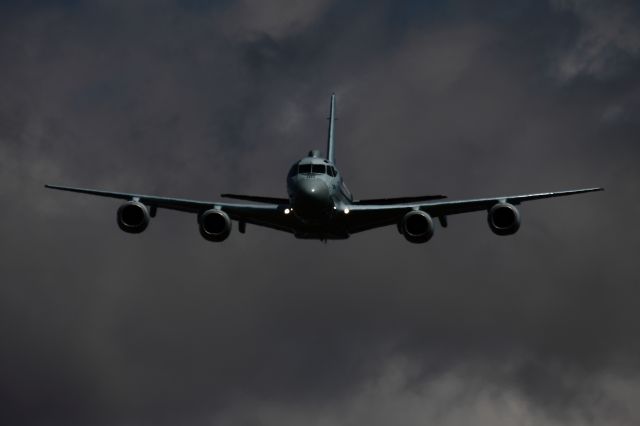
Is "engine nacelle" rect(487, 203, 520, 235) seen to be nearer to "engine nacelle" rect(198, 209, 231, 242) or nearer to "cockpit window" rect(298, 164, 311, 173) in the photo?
"cockpit window" rect(298, 164, 311, 173)

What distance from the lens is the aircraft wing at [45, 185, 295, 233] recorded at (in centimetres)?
5591

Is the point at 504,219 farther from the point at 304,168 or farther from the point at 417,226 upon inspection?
the point at 304,168

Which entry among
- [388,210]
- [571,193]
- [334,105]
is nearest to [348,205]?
[388,210]

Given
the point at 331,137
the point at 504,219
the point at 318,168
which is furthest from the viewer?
the point at 331,137

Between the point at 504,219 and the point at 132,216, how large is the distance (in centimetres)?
1767

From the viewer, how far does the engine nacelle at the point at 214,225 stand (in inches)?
2179

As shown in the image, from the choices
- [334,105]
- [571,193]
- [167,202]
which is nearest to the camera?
[571,193]

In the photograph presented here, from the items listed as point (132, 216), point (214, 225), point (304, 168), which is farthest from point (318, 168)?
point (132, 216)

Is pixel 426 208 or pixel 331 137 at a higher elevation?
pixel 331 137

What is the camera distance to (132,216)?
55.5 meters

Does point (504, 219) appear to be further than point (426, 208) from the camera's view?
No

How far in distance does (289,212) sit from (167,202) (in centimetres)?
627

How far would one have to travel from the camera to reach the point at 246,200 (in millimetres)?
54281

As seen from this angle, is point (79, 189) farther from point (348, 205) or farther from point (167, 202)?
point (348, 205)
